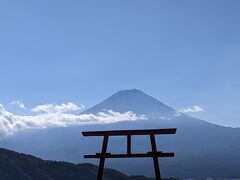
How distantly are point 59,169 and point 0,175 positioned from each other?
67.9ft

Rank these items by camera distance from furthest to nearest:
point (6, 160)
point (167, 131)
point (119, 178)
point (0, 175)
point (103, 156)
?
1. point (119, 178)
2. point (6, 160)
3. point (0, 175)
4. point (103, 156)
5. point (167, 131)

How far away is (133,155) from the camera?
1677 cm

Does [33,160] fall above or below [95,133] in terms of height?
above

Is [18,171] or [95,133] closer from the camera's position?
[95,133]

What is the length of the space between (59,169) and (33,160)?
9280mm

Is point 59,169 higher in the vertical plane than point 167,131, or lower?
higher

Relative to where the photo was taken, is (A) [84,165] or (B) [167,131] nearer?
(B) [167,131]

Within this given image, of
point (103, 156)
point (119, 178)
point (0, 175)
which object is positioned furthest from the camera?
point (119, 178)

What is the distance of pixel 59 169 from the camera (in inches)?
4973

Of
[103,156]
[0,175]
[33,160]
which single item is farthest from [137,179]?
[103,156]

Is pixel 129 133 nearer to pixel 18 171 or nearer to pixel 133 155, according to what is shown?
pixel 133 155

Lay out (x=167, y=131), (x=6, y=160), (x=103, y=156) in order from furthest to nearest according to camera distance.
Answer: (x=6, y=160) → (x=103, y=156) → (x=167, y=131)

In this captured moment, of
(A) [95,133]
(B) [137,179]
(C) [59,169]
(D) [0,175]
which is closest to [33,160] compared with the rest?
(C) [59,169]

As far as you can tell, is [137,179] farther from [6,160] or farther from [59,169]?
[6,160]
